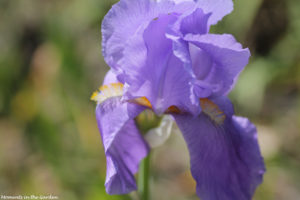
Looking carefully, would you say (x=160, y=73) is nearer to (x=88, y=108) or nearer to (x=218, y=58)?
(x=218, y=58)

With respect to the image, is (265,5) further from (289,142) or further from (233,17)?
(289,142)

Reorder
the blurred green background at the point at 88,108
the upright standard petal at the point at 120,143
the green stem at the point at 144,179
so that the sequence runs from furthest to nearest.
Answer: the blurred green background at the point at 88,108 < the green stem at the point at 144,179 < the upright standard petal at the point at 120,143

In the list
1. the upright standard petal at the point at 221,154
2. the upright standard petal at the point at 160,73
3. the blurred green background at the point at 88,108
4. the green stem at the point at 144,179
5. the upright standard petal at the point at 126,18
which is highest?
the upright standard petal at the point at 126,18

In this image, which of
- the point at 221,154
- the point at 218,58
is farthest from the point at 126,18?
the point at 221,154

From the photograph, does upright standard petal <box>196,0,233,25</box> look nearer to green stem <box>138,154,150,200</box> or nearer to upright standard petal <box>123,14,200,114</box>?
upright standard petal <box>123,14,200,114</box>

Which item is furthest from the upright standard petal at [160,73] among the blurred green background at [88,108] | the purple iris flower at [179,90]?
the blurred green background at [88,108]

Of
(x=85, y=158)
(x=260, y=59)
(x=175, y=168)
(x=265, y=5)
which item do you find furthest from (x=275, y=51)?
(x=85, y=158)

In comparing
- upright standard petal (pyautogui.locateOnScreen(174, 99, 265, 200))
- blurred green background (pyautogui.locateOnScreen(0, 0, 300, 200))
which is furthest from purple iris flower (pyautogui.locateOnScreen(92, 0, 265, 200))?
blurred green background (pyautogui.locateOnScreen(0, 0, 300, 200))

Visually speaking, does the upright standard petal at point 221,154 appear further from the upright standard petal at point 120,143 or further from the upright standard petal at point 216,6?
the upright standard petal at point 216,6
